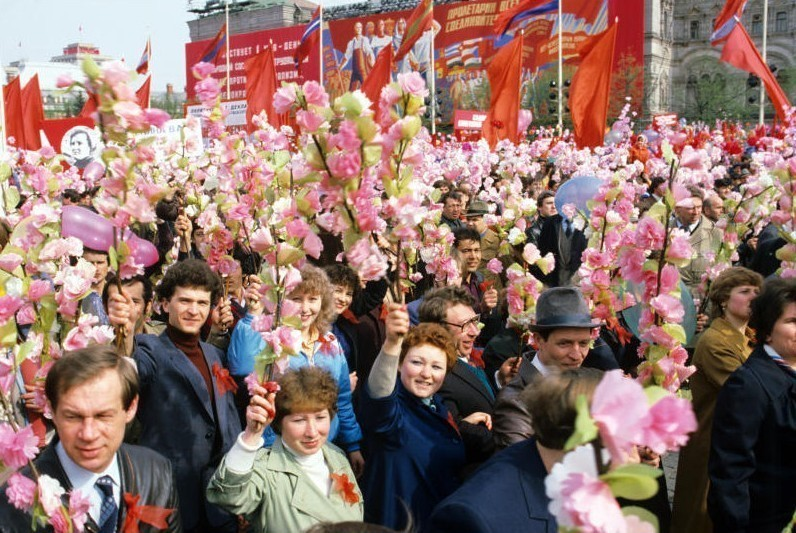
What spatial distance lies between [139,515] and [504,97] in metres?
12.7

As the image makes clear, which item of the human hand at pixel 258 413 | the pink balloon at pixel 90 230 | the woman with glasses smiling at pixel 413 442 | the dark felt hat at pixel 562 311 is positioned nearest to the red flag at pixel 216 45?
the pink balloon at pixel 90 230

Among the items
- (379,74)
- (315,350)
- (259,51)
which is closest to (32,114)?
(379,74)

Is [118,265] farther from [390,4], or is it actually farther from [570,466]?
[390,4]

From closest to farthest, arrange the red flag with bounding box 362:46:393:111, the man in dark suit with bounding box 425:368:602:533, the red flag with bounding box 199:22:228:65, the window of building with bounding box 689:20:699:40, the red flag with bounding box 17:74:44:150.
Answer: the man in dark suit with bounding box 425:368:602:533
the red flag with bounding box 17:74:44:150
the red flag with bounding box 362:46:393:111
the red flag with bounding box 199:22:228:65
the window of building with bounding box 689:20:699:40

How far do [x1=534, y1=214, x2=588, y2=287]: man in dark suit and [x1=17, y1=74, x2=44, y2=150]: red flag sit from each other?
391 inches

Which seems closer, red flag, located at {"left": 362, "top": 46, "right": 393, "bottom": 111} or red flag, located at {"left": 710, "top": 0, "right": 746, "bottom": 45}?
red flag, located at {"left": 710, "top": 0, "right": 746, "bottom": 45}

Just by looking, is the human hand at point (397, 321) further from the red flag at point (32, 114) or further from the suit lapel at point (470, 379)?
the red flag at point (32, 114)

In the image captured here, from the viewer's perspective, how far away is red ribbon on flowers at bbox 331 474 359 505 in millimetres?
3139

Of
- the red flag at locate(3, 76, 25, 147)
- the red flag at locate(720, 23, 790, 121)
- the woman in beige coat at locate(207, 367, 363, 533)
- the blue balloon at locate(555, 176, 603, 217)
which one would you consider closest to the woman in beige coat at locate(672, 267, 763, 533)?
the woman in beige coat at locate(207, 367, 363, 533)

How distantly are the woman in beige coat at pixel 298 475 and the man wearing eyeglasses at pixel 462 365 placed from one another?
21.5 inches

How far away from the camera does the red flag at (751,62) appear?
504 inches

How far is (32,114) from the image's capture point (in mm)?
14750

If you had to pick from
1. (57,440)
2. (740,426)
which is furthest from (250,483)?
(740,426)

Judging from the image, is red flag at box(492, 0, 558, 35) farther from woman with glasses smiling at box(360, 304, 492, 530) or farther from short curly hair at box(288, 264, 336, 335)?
woman with glasses smiling at box(360, 304, 492, 530)
